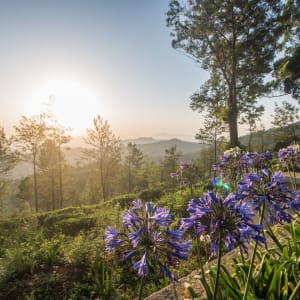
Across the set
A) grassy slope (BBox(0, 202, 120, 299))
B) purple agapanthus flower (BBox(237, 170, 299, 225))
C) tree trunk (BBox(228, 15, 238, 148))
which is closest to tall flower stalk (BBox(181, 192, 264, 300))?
purple agapanthus flower (BBox(237, 170, 299, 225))

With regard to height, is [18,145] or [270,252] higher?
[18,145]

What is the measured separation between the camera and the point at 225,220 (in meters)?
1.64

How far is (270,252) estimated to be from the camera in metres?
2.79

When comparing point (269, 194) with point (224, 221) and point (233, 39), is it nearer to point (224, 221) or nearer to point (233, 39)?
point (224, 221)

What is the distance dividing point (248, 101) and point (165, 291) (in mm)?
22743

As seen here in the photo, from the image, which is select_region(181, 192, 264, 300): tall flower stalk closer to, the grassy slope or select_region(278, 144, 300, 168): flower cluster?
the grassy slope

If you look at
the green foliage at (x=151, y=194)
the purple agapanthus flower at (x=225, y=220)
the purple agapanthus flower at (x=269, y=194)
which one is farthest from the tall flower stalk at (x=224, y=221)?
the green foliage at (x=151, y=194)

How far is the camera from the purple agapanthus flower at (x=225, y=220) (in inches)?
63.8

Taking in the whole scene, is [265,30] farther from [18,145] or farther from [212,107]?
[18,145]

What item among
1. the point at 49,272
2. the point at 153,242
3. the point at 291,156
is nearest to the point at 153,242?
the point at 153,242

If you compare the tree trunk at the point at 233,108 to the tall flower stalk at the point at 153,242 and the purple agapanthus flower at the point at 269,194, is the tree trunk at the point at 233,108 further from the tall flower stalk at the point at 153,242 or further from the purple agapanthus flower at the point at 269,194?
the tall flower stalk at the point at 153,242

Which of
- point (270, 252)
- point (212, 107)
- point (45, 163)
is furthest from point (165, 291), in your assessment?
point (45, 163)

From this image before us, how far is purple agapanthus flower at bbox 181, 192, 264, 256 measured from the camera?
1.62 meters

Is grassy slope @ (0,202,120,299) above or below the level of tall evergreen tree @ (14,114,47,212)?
below
